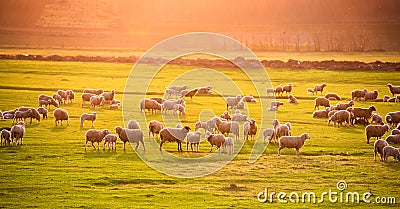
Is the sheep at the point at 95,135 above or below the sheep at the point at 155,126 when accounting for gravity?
below

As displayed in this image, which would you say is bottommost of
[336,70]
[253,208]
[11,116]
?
[253,208]

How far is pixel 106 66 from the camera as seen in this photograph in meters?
67.7

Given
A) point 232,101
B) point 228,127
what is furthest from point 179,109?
point 228,127

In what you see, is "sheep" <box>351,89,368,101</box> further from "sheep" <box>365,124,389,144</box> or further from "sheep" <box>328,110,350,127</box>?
"sheep" <box>365,124,389,144</box>

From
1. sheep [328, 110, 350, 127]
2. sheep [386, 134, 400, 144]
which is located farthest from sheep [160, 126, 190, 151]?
sheep [328, 110, 350, 127]

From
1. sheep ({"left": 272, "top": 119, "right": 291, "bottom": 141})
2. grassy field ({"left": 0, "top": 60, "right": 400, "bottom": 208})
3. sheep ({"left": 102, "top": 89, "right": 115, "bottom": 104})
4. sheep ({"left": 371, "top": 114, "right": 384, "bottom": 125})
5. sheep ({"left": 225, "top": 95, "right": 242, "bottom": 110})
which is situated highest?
sheep ({"left": 102, "top": 89, "right": 115, "bottom": 104})

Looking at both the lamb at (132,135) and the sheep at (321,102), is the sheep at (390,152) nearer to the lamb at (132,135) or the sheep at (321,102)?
the lamb at (132,135)

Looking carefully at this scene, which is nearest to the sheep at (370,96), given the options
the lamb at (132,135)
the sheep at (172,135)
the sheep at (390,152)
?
the sheep at (390,152)

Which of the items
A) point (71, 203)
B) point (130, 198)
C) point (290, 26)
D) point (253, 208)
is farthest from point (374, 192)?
point (290, 26)

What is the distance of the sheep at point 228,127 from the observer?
27391 millimetres

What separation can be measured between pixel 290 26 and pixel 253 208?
136 meters

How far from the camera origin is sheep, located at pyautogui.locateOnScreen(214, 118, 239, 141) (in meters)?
27.4

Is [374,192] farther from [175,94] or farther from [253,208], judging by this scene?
[175,94]

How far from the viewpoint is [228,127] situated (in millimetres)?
27625
